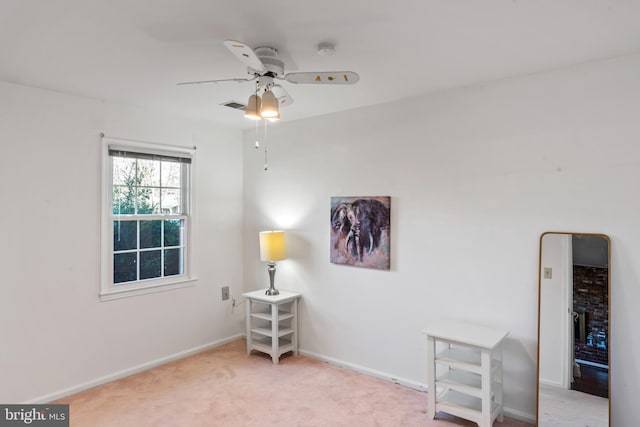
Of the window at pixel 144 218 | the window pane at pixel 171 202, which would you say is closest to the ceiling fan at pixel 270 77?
the window at pixel 144 218

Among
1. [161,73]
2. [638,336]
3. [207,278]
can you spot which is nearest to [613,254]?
[638,336]

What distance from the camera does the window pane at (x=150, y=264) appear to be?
3873 millimetres

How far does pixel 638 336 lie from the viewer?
7.98 ft

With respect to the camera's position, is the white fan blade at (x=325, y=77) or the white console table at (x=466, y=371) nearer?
the white fan blade at (x=325, y=77)

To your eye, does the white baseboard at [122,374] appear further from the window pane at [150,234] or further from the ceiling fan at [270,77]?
the ceiling fan at [270,77]

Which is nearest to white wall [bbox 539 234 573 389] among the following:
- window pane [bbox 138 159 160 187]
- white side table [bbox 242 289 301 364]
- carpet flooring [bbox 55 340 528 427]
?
carpet flooring [bbox 55 340 528 427]

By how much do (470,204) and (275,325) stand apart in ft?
7.15

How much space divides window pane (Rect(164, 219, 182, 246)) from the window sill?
41 centimetres

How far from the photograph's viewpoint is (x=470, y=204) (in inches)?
121

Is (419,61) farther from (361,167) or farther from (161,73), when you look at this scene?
(161,73)

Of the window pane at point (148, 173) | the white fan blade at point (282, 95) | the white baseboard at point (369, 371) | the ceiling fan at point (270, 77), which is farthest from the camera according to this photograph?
the window pane at point (148, 173)

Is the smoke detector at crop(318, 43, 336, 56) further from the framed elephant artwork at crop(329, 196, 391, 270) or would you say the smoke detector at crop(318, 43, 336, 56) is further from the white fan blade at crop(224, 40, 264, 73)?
the framed elephant artwork at crop(329, 196, 391, 270)

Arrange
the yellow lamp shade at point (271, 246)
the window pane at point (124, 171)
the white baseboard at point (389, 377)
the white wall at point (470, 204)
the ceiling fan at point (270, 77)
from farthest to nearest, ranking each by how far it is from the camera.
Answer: the yellow lamp shade at point (271, 246) → the window pane at point (124, 171) → the white baseboard at point (389, 377) → the white wall at point (470, 204) → the ceiling fan at point (270, 77)

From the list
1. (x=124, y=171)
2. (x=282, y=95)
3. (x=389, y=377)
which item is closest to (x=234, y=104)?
(x=282, y=95)
